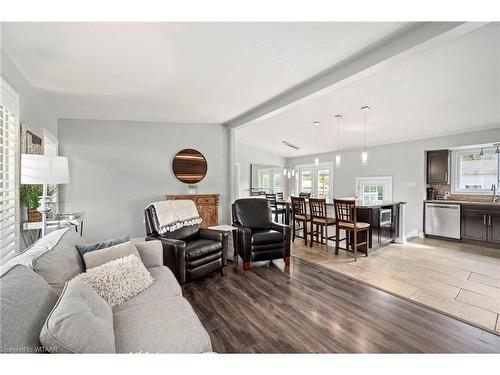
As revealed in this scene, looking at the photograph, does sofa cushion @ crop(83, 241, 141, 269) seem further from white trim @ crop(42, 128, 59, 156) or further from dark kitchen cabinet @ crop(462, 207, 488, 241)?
dark kitchen cabinet @ crop(462, 207, 488, 241)

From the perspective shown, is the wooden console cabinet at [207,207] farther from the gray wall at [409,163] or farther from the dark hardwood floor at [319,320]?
the gray wall at [409,163]

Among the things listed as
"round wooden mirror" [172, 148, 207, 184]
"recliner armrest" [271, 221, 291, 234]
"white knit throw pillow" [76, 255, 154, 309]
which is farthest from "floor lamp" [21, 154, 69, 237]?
"recliner armrest" [271, 221, 291, 234]

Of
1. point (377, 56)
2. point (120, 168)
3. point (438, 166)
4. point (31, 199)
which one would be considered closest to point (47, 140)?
point (120, 168)

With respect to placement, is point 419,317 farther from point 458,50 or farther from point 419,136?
point 419,136

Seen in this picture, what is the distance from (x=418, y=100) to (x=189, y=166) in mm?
4186

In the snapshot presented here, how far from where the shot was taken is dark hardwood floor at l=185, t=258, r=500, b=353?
5.27ft

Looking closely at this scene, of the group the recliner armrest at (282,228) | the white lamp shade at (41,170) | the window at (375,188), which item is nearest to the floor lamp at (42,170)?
the white lamp shade at (41,170)

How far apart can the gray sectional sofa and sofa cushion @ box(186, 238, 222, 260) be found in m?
0.70

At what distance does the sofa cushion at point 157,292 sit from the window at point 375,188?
5246 mm

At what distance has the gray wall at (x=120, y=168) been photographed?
398 cm

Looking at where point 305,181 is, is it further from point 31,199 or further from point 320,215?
point 31,199

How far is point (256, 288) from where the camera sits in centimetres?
249

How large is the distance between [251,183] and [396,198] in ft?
13.9
